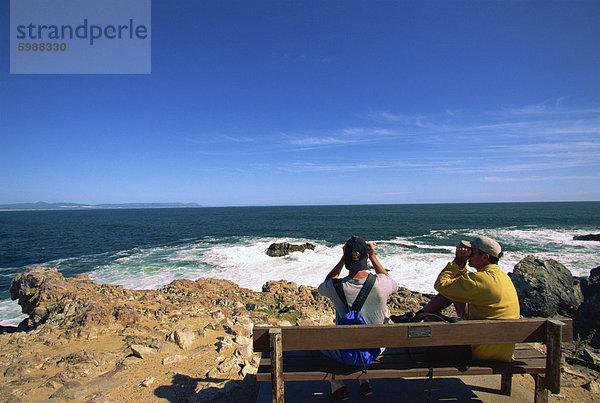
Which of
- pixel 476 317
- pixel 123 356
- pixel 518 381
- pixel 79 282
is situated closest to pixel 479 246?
pixel 476 317

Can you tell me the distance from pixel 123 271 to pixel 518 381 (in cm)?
1864

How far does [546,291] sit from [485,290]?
30.6ft

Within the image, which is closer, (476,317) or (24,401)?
(476,317)

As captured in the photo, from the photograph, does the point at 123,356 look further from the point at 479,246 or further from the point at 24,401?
the point at 479,246

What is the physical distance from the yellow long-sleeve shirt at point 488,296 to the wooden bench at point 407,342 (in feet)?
0.42

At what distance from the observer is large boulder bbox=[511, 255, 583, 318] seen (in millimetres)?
9234

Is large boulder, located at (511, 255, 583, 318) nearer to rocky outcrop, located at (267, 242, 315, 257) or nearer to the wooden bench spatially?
the wooden bench

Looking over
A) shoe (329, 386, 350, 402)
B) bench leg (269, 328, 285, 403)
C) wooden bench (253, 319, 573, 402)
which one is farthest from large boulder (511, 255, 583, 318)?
bench leg (269, 328, 285, 403)

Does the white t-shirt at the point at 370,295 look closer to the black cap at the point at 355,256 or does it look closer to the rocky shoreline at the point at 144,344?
the black cap at the point at 355,256

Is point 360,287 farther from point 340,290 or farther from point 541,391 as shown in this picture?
point 541,391

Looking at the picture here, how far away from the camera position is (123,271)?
16.9m

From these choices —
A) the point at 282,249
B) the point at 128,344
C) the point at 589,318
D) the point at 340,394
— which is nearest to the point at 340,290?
the point at 340,394

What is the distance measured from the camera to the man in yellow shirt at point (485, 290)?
8.80 ft

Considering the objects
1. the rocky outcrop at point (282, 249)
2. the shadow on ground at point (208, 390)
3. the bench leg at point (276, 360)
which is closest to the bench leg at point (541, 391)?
the bench leg at point (276, 360)
